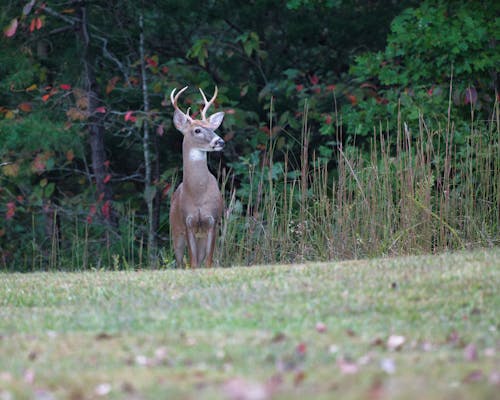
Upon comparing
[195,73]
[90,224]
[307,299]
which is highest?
Answer: [195,73]

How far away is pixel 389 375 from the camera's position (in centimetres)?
405

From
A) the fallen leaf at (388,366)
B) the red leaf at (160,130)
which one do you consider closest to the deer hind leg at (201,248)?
the red leaf at (160,130)

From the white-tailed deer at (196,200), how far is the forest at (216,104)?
394mm

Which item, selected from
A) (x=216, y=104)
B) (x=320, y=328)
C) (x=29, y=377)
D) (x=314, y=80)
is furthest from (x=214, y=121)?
(x=29, y=377)

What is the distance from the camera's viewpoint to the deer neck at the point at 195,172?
9195mm

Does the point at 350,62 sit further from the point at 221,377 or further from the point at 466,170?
the point at 221,377

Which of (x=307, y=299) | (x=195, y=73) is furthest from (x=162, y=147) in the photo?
(x=307, y=299)

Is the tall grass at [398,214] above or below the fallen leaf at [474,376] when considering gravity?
below

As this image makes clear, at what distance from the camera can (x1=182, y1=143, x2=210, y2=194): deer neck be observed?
30.2 feet

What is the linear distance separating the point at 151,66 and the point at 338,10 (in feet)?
9.80

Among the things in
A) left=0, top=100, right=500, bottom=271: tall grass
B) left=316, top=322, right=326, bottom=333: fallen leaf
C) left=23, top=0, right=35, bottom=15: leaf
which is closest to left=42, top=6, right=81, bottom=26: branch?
left=23, top=0, right=35, bottom=15: leaf

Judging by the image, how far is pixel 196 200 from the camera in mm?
9156

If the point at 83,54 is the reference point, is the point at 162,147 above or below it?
below

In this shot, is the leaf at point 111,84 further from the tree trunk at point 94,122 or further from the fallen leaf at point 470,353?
A: the fallen leaf at point 470,353
